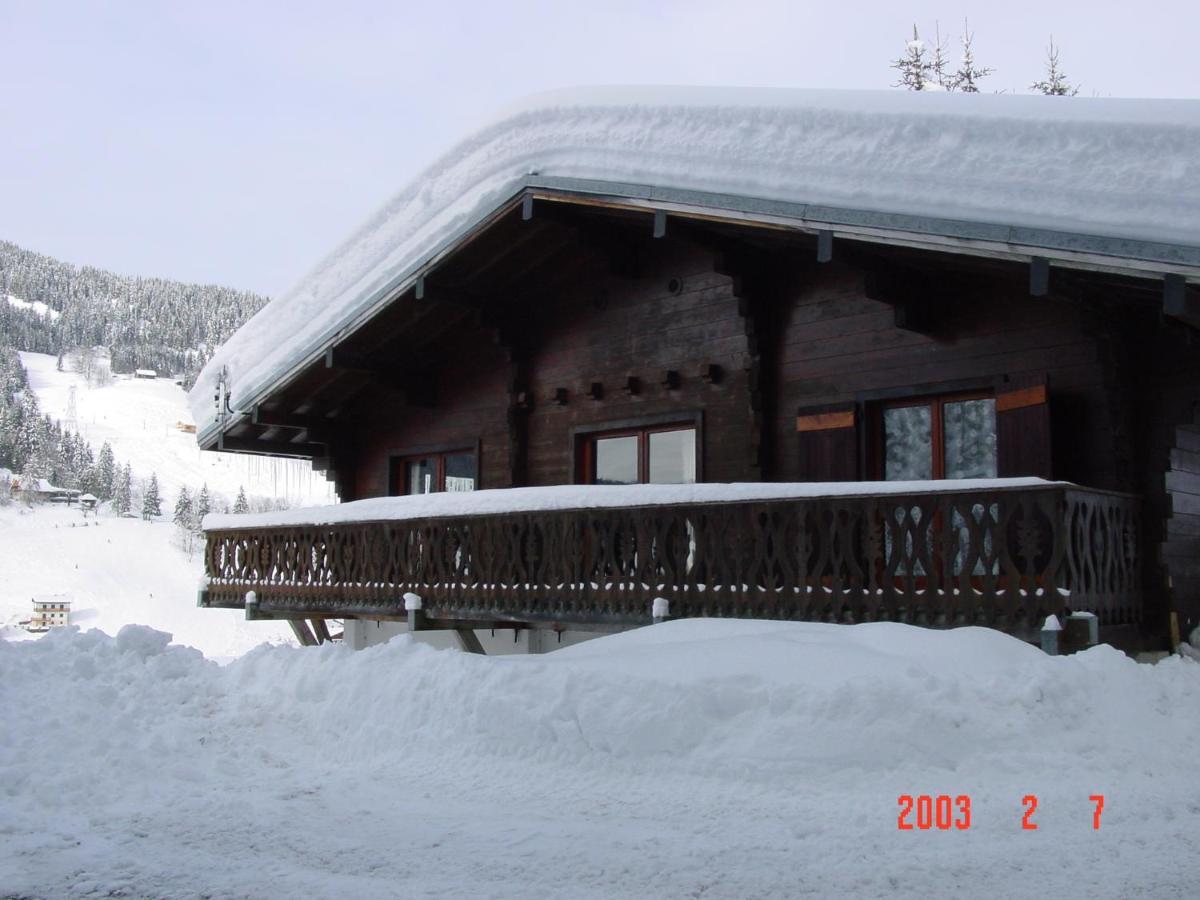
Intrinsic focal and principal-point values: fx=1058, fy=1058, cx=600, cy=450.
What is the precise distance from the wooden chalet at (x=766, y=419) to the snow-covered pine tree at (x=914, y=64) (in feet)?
77.3

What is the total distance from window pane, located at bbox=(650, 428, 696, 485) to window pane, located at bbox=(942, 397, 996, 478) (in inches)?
115

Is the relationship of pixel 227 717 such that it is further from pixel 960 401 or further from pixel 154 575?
pixel 154 575

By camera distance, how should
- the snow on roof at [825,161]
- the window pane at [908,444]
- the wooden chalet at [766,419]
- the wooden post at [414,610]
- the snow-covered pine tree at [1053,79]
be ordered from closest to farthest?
the snow on roof at [825,161] < the wooden chalet at [766,419] < the window pane at [908,444] < the wooden post at [414,610] < the snow-covered pine tree at [1053,79]

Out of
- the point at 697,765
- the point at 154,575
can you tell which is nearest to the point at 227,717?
the point at 697,765

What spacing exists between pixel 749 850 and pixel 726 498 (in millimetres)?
4552

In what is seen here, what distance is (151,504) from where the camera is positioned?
3177 inches

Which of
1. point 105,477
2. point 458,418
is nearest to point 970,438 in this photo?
point 458,418

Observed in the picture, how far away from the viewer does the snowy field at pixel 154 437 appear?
89.0m

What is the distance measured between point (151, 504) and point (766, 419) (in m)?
78.7

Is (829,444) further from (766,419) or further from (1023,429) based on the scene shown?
(1023,429)

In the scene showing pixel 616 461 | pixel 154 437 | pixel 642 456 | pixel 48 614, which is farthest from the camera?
pixel 154 437

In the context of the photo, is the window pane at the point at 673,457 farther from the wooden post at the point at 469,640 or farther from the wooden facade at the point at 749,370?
the wooden post at the point at 469,640

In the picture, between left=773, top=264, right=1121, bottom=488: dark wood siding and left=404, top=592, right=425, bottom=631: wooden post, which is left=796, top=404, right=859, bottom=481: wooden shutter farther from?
left=404, top=592, right=425, bottom=631: wooden post

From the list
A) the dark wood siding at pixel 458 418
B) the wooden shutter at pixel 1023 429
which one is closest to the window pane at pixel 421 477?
the dark wood siding at pixel 458 418
